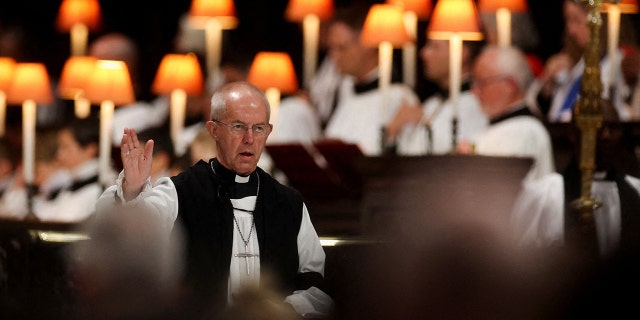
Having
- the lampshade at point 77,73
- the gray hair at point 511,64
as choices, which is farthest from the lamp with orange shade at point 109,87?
the gray hair at point 511,64

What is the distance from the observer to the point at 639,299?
12.0 ft

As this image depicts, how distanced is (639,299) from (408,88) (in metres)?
8.96

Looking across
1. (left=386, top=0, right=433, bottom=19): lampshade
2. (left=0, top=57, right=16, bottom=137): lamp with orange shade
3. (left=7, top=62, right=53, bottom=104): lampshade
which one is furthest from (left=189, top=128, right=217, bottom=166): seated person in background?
(left=0, top=57, right=16, bottom=137): lamp with orange shade

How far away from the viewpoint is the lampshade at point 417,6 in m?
13.0

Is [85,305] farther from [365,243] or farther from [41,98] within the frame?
[41,98]

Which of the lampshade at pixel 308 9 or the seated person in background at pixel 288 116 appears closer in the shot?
the seated person in background at pixel 288 116

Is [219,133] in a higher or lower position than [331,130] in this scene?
higher

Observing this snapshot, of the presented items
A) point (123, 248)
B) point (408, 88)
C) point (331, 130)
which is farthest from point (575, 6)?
point (123, 248)

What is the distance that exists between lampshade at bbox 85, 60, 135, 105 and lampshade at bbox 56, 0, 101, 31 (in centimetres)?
348

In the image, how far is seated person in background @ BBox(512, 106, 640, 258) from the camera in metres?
8.35

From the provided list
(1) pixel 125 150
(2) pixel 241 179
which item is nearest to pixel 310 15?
(2) pixel 241 179

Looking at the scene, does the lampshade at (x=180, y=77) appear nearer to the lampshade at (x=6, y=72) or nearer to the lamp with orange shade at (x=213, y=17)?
the lamp with orange shade at (x=213, y=17)

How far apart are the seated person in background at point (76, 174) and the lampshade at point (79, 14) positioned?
2.42m

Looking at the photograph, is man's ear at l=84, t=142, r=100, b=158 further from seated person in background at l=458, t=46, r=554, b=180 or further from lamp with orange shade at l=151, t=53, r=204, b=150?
seated person in background at l=458, t=46, r=554, b=180
